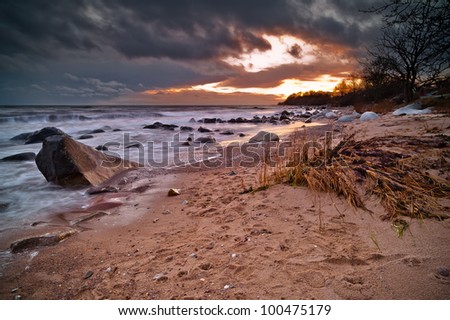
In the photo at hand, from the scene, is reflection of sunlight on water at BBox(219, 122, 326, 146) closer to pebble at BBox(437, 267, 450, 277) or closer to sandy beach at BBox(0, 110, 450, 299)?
sandy beach at BBox(0, 110, 450, 299)

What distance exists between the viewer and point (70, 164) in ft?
15.3

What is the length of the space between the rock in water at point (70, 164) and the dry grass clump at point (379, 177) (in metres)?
3.33

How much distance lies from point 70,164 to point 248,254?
417 centimetres

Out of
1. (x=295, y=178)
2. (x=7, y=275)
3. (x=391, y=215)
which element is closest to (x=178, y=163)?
(x=295, y=178)

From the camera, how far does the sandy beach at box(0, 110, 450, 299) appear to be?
4.97 ft

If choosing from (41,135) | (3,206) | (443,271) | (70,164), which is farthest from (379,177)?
(41,135)

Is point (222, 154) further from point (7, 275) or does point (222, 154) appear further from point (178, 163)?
point (7, 275)

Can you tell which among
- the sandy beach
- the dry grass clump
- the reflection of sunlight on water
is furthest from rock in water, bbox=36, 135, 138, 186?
the reflection of sunlight on water

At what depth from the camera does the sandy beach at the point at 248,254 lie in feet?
4.97

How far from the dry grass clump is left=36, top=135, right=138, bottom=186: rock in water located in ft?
10.9

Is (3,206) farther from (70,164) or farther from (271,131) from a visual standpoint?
(271,131)

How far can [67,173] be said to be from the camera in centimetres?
459
